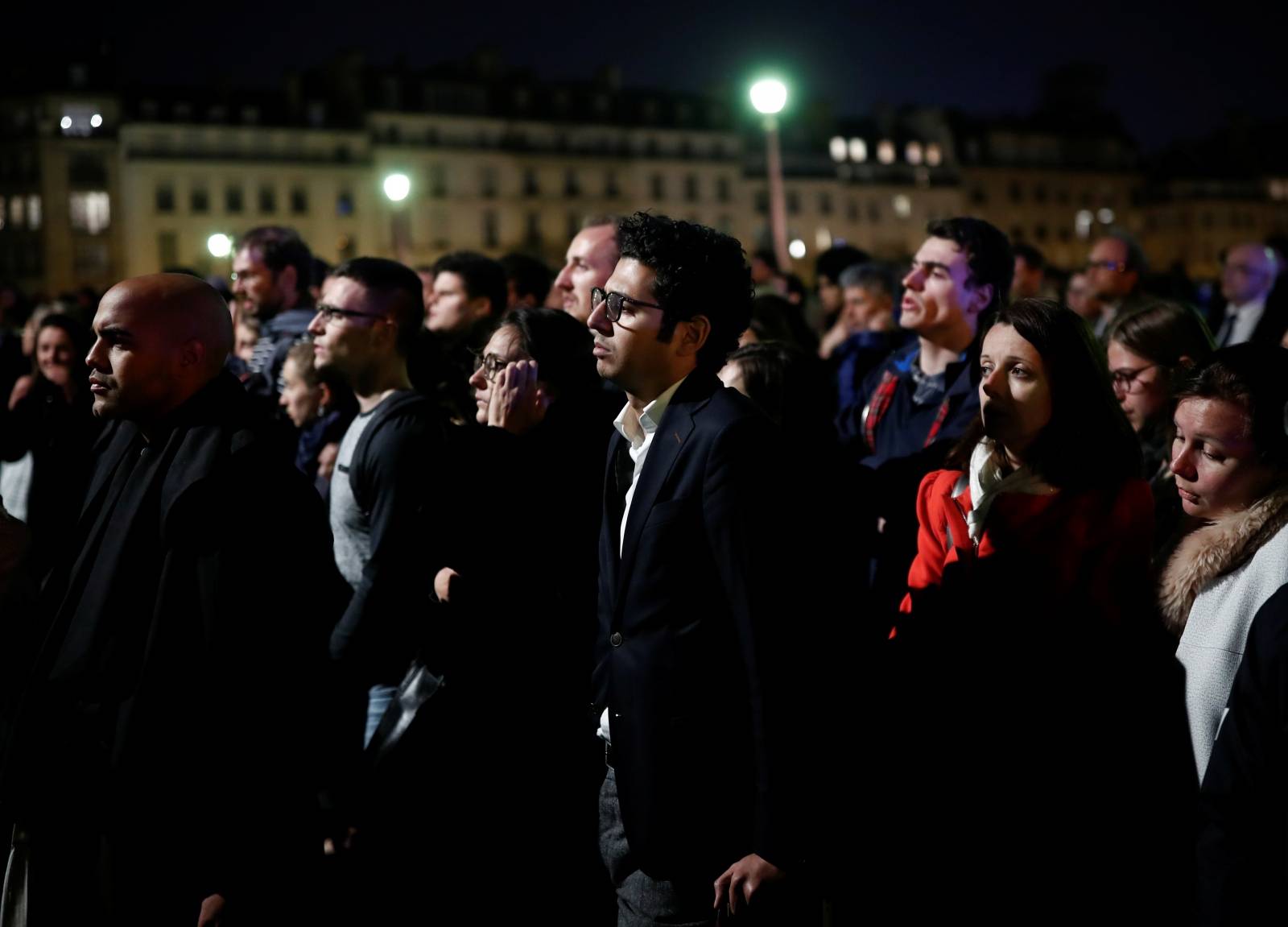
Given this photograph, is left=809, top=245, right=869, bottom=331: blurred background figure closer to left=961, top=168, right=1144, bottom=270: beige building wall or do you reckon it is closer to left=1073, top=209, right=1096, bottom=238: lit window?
left=961, top=168, right=1144, bottom=270: beige building wall

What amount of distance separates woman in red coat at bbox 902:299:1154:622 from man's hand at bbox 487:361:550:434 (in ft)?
5.00

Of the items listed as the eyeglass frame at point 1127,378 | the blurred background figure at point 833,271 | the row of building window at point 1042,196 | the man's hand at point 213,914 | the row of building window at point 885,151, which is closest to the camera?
Answer: the man's hand at point 213,914

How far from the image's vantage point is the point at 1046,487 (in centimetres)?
366

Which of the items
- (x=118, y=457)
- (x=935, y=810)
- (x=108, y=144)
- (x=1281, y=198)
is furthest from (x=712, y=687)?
(x=1281, y=198)

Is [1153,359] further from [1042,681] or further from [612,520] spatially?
[612,520]

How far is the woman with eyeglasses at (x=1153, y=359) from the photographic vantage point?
16.4 feet

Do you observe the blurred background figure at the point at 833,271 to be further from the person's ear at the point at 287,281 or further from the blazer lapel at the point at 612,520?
the blazer lapel at the point at 612,520

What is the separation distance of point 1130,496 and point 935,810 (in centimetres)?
109

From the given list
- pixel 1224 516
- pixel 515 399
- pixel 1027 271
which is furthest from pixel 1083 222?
pixel 1224 516

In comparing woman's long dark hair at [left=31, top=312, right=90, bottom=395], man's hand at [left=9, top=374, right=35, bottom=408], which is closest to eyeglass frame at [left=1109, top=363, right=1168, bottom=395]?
woman's long dark hair at [left=31, top=312, right=90, bottom=395]

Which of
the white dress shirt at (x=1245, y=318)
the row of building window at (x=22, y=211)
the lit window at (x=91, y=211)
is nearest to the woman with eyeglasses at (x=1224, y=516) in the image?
the white dress shirt at (x=1245, y=318)

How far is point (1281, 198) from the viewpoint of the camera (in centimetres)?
10044

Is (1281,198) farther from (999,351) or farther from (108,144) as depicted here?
(999,351)

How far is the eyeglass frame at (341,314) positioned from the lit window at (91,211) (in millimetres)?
69598
